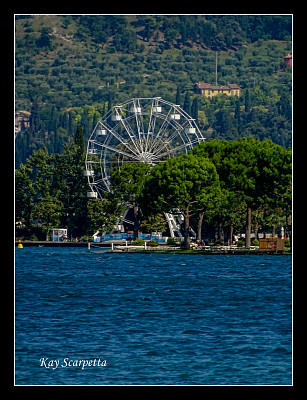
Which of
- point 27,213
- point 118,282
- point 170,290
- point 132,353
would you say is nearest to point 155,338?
point 132,353

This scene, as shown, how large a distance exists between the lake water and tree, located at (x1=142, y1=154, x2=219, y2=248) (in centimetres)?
3161

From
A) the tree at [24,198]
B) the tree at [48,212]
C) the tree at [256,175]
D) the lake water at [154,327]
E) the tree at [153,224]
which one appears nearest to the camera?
the lake water at [154,327]

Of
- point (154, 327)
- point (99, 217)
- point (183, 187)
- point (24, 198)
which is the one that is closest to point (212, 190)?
point (183, 187)

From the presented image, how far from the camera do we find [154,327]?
169ft

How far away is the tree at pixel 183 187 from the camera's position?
126938mm

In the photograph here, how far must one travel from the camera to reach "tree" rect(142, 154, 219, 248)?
4998 inches

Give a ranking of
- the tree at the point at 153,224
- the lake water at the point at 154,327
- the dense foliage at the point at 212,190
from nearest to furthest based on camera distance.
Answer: the lake water at the point at 154,327, the dense foliage at the point at 212,190, the tree at the point at 153,224

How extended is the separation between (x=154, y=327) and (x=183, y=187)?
2983 inches

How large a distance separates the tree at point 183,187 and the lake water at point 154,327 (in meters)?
31.6

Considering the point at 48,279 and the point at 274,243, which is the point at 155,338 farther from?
the point at 274,243

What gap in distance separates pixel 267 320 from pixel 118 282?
28464 mm

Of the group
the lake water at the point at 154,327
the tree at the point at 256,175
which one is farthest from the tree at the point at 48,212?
the lake water at the point at 154,327

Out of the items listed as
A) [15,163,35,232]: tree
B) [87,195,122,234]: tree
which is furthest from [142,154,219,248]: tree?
[15,163,35,232]: tree

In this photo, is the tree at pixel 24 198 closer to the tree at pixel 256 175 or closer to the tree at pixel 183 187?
the tree at pixel 256 175
